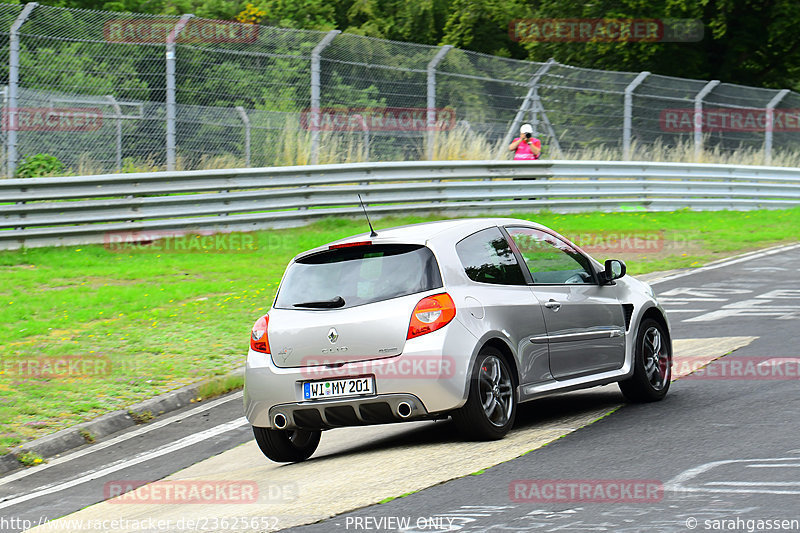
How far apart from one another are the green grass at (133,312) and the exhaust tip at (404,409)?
321cm

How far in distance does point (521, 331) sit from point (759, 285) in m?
8.75

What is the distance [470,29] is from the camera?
45000mm

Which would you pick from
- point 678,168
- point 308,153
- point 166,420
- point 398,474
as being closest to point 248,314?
point 166,420

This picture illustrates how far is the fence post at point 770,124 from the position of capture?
30469 millimetres

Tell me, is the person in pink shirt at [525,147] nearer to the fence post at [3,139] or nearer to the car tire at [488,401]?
the fence post at [3,139]

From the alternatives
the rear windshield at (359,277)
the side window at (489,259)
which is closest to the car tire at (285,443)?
the rear windshield at (359,277)

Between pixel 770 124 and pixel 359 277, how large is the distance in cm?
2560

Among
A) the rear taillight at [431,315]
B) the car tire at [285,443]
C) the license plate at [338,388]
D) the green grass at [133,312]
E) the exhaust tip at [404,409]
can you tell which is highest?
the rear taillight at [431,315]

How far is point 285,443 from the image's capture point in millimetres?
7766

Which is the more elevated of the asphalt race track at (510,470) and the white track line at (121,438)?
the asphalt race track at (510,470)

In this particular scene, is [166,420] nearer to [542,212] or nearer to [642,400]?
[642,400]

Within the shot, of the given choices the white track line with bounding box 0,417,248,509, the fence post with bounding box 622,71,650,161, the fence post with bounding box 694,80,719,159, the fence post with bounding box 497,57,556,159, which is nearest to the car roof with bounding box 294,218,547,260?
the white track line with bounding box 0,417,248,509

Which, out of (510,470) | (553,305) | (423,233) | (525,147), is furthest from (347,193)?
(510,470)

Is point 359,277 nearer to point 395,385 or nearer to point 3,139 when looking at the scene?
point 395,385
